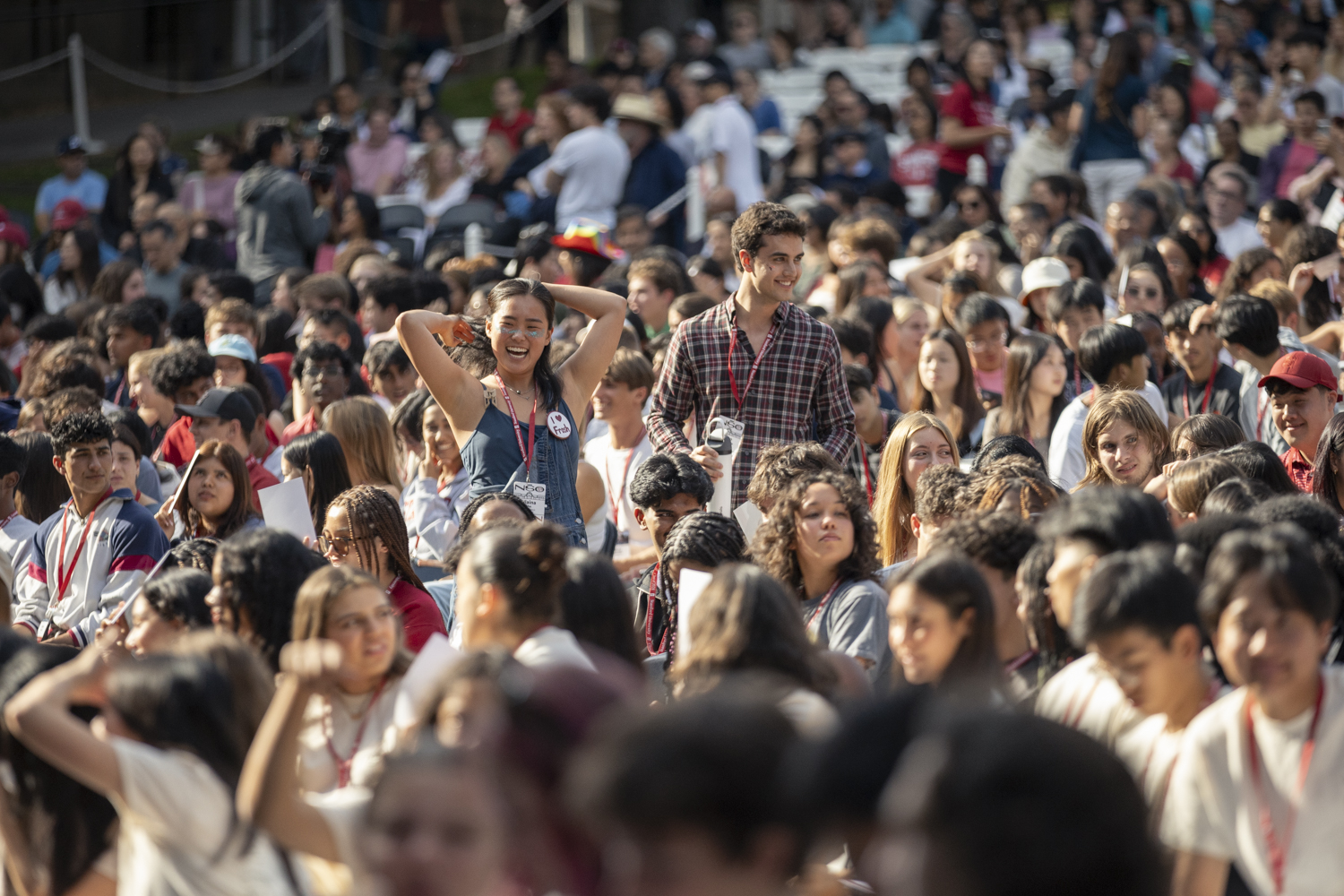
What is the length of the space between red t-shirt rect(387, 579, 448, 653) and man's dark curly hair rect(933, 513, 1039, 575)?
165 centimetres

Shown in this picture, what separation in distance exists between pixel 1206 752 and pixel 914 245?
7.91 metres

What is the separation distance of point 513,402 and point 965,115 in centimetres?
915

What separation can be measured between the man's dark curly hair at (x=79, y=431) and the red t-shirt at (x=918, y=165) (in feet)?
30.3

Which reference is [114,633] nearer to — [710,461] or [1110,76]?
[710,461]

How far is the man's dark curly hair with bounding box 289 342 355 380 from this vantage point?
25.0 ft

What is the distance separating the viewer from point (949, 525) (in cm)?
424

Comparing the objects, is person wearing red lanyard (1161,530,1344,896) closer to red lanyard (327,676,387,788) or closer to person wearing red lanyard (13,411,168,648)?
red lanyard (327,676,387,788)

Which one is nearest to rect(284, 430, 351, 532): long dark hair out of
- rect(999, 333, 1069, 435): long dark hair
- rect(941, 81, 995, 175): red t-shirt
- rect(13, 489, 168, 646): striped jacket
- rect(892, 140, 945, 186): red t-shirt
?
rect(13, 489, 168, 646): striped jacket

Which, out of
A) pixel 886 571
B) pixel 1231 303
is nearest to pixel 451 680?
pixel 886 571

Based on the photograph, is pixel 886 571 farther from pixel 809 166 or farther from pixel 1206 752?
pixel 809 166

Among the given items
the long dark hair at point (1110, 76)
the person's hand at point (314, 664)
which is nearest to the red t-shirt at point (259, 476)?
the person's hand at point (314, 664)

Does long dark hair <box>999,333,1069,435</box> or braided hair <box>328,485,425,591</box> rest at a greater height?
braided hair <box>328,485,425,591</box>

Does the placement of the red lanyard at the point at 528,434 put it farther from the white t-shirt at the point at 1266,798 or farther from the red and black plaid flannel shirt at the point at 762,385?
the white t-shirt at the point at 1266,798

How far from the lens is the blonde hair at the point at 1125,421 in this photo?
5668mm
